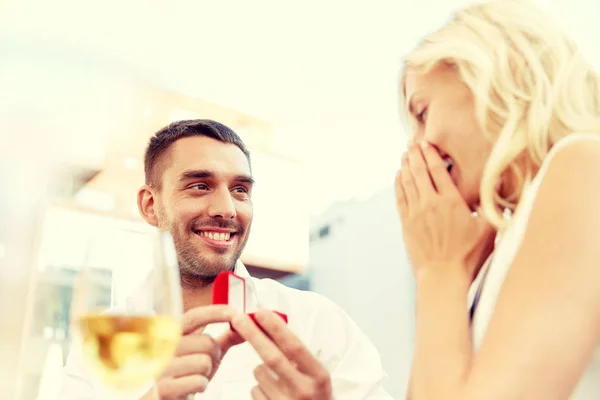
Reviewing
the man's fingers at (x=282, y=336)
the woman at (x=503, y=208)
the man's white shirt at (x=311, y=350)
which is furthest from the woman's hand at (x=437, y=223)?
the man's white shirt at (x=311, y=350)

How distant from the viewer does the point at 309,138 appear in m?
1.24

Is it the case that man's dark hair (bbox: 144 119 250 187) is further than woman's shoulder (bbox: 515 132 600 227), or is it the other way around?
man's dark hair (bbox: 144 119 250 187)

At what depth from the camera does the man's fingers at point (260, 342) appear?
20.5 inches

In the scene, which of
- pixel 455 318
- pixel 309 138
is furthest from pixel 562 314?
pixel 309 138

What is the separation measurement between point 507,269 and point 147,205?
2.44 ft

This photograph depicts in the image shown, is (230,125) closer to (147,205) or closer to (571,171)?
(147,205)

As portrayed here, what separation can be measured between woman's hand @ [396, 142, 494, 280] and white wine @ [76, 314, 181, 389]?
20 cm

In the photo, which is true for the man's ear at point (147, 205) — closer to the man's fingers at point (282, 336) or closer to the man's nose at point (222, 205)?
the man's nose at point (222, 205)

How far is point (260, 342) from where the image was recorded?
523 mm

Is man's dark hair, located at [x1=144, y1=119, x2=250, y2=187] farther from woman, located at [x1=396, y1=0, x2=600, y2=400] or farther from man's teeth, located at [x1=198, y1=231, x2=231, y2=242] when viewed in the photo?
woman, located at [x1=396, y1=0, x2=600, y2=400]

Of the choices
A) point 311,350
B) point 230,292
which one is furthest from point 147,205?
point 230,292

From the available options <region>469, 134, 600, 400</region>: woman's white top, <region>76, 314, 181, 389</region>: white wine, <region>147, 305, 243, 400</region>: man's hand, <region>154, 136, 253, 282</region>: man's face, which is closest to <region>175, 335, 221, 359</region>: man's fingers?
<region>147, 305, 243, 400</region>: man's hand

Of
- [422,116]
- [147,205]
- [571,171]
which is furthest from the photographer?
[147,205]

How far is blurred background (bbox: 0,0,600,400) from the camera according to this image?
1.05 meters
